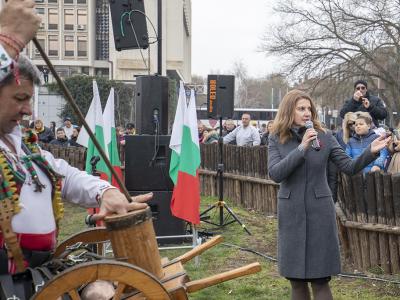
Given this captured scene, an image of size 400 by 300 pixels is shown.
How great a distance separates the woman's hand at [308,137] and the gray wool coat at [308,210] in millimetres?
66

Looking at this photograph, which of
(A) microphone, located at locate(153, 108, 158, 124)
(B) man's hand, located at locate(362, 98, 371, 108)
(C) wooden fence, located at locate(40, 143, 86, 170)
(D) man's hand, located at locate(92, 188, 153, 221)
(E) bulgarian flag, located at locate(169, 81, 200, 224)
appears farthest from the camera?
(C) wooden fence, located at locate(40, 143, 86, 170)

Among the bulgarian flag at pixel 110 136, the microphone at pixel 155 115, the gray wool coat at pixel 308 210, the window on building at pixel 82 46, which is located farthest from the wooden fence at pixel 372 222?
the window on building at pixel 82 46

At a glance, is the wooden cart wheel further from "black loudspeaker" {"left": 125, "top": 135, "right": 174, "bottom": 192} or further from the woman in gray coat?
"black loudspeaker" {"left": 125, "top": 135, "right": 174, "bottom": 192}

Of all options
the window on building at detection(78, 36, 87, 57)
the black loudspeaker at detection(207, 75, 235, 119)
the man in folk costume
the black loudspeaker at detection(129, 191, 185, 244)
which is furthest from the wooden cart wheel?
the window on building at detection(78, 36, 87, 57)

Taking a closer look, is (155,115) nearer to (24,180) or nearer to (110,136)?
(110,136)

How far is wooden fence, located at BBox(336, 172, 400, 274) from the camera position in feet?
17.5

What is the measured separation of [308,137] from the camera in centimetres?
360

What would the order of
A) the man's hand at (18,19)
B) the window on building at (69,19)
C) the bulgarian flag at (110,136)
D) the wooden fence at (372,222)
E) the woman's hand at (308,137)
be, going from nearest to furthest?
the man's hand at (18,19) → the woman's hand at (308,137) → the wooden fence at (372,222) → the bulgarian flag at (110,136) → the window on building at (69,19)

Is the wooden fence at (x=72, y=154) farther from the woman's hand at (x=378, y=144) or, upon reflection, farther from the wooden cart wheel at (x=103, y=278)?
the wooden cart wheel at (x=103, y=278)

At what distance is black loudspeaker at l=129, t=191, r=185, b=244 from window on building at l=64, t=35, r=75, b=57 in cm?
6025

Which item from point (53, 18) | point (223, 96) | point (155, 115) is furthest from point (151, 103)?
point (53, 18)

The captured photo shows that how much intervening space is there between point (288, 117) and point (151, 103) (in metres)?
3.99

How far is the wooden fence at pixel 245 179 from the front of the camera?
9945mm

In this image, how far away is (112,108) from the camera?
25.1ft
